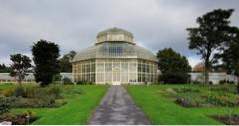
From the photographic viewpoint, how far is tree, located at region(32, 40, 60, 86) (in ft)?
115

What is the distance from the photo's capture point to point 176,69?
204ft

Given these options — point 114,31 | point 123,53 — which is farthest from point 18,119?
point 114,31

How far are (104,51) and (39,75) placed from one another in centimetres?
2448

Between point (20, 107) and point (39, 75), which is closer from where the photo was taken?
point (20, 107)

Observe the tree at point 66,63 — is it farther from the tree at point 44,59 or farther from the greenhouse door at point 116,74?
the tree at point 44,59

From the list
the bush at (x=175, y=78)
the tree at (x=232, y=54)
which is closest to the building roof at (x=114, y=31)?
the bush at (x=175, y=78)

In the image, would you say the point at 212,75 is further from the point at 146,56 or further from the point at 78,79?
the point at 78,79

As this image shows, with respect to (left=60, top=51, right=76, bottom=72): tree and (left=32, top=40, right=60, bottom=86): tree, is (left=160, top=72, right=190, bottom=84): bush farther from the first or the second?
(left=60, top=51, right=76, bottom=72): tree

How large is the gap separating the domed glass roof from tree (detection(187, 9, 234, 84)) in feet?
41.7

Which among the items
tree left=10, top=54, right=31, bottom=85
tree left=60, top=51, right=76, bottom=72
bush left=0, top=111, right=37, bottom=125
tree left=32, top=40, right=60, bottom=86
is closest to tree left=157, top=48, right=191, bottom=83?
tree left=60, top=51, right=76, bottom=72

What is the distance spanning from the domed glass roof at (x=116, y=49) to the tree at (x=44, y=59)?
75.5 ft

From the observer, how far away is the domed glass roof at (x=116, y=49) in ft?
193

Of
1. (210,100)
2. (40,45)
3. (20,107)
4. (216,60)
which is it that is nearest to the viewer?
(20,107)

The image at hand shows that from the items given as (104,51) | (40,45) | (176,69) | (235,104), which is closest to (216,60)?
(176,69)
